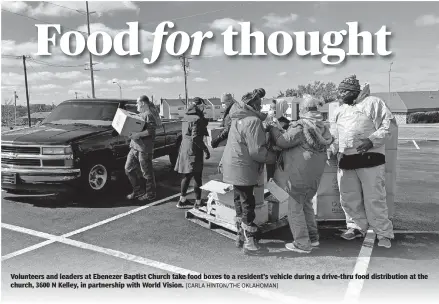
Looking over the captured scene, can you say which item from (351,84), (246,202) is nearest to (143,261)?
(246,202)

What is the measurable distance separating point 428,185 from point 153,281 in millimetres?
Answer: 6092

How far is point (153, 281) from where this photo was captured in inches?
131

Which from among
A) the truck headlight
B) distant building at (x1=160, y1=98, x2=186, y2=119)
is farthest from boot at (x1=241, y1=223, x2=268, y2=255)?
distant building at (x1=160, y1=98, x2=186, y2=119)

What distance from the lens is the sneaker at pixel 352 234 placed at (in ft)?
14.4

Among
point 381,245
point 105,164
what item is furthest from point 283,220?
point 105,164

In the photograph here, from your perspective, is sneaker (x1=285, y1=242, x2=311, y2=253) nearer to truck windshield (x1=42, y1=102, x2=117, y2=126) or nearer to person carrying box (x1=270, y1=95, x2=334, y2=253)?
person carrying box (x1=270, y1=95, x2=334, y2=253)

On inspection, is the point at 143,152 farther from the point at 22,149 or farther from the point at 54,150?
the point at 22,149

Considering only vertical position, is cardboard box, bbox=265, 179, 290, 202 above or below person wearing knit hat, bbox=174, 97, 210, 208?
below

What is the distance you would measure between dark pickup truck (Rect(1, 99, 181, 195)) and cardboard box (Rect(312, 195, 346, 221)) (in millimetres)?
3615

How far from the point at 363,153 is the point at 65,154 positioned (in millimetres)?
4319

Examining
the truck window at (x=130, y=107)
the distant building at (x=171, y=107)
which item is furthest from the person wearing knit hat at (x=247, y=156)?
the distant building at (x=171, y=107)

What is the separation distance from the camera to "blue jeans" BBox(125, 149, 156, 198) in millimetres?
6102

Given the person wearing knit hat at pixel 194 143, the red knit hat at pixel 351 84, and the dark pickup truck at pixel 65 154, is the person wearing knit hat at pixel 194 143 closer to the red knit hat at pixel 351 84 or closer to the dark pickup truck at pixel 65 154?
the dark pickup truck at pixel 65 154

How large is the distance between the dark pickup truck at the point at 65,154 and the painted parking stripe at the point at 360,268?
4.28 metres
